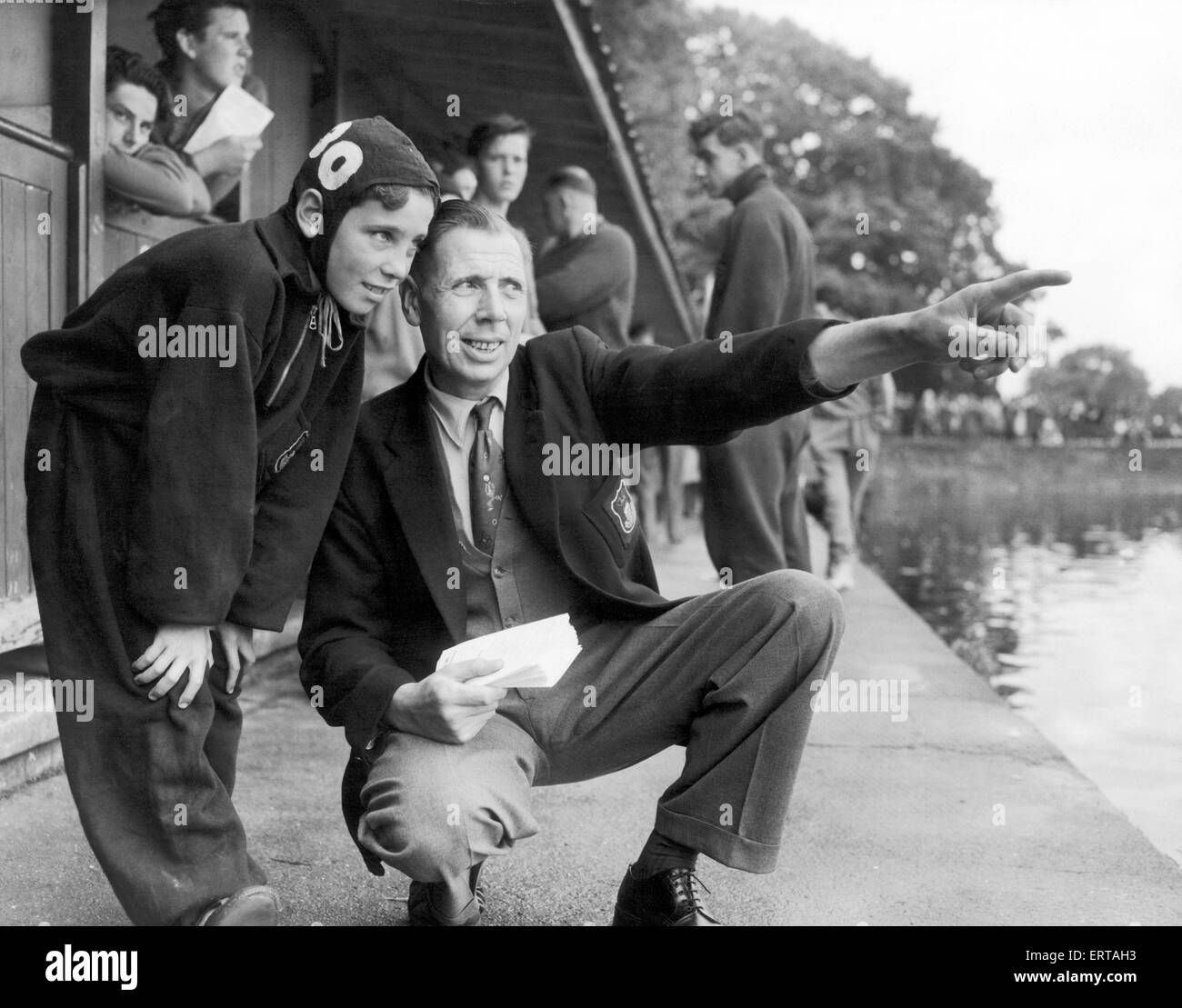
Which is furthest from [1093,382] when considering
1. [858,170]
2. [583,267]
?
[583,267]

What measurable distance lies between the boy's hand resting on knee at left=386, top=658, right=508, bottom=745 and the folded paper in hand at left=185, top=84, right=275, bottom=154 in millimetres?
3059

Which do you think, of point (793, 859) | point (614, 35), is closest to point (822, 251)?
point (614, 35)

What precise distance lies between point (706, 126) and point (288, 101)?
2.12 meters

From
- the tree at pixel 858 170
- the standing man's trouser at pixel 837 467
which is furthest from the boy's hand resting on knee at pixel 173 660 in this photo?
the tree at pixel 858 170

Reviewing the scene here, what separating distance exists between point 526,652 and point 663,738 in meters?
0.49

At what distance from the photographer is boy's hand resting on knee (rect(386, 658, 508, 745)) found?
2.70m

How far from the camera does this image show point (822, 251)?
150ft

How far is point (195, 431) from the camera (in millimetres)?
2658

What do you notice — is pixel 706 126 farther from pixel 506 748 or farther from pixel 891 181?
pixel 891 181

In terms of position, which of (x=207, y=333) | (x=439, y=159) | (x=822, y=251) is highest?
(x=822, y=251)

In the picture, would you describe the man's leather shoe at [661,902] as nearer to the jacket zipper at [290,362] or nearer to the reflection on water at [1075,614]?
the jacket zipper at [290,362]

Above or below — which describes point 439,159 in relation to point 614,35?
below

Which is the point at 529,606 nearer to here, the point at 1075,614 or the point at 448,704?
the point at 448,704

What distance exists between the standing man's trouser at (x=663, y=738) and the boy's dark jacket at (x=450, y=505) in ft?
0.44
